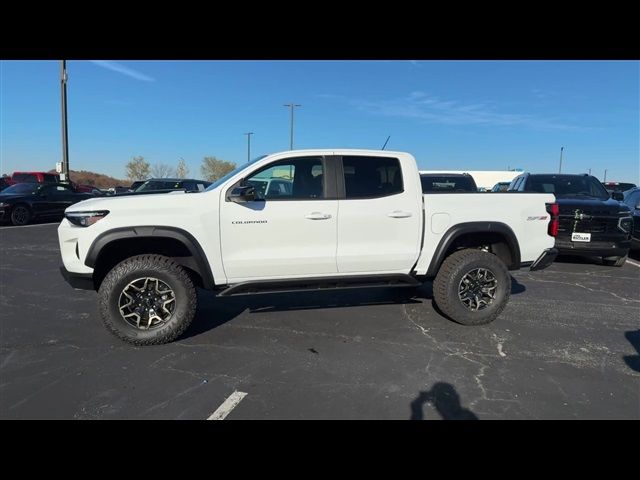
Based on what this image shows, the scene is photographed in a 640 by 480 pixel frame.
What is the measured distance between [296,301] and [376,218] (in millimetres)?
1782

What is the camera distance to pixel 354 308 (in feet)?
16.5

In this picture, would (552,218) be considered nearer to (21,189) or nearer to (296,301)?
(296,301)

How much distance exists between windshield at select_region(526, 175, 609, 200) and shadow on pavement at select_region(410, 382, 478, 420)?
6.95m

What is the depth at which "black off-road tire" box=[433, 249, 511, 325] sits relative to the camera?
14.4ft

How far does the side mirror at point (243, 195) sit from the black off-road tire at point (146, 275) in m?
0.91

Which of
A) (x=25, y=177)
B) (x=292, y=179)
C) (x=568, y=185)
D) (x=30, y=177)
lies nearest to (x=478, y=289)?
(x=292, y=179)

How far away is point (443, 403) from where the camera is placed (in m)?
2.88

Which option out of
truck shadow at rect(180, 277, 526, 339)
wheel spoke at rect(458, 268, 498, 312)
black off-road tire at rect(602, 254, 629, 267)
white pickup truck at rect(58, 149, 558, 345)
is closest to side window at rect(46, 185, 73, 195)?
truck shadow at rect(180, 277, 526, 339)

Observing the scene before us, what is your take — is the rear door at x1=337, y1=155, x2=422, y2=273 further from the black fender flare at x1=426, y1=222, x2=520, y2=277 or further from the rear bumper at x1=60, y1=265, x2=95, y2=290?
the rear bumper at x1=60, y1=265, x2=95, y2=290
